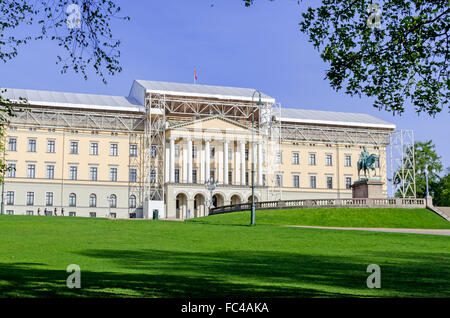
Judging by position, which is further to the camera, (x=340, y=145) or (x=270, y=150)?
(x=340, y=145)

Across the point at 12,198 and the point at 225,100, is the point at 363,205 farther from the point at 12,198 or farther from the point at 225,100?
the point at 12,198

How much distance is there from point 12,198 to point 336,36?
68.0 m

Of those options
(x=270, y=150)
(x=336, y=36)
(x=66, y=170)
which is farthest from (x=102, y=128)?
(x=336, y=36)

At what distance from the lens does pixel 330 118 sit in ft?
305

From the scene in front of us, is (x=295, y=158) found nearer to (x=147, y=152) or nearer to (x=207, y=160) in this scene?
(x=207, y=160)

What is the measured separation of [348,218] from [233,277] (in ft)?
122

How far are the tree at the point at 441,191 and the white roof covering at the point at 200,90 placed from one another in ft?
96.2

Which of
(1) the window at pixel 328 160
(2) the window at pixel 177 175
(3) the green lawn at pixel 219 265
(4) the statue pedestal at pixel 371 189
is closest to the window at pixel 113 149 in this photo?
(2) the window at pixel 177 175

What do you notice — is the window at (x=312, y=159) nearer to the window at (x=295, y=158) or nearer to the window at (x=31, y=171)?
the window at (x=295, y=158)

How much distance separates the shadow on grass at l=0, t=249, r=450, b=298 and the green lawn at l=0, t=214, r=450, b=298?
0.06 ft

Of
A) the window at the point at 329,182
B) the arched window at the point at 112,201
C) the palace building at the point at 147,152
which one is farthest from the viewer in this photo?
the window at the point at 329,182

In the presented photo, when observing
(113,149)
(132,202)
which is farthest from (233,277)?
(113,149)

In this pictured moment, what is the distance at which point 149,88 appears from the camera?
81.5m

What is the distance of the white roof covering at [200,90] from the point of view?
8119cm
